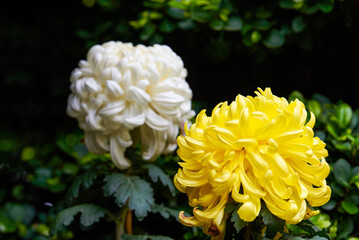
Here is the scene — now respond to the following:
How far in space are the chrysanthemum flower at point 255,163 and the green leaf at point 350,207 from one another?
60cm

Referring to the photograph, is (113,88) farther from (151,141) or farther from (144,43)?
(144,43)

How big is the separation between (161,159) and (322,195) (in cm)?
99

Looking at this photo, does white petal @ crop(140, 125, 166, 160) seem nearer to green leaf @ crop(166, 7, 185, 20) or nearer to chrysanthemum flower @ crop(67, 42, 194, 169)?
chrysanthemum flower @ crop(67, 42, 194, 169)

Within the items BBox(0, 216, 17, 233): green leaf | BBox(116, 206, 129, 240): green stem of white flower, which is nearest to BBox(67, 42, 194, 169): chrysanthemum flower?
BBox(116, 206, 129, 240): green stem of white flower

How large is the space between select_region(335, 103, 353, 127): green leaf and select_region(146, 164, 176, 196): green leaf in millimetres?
756

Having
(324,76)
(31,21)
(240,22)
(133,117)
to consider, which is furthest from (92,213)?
(31,21)

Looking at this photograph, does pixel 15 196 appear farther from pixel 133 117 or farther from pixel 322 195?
pixel 322 195

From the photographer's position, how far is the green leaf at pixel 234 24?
2.04 m

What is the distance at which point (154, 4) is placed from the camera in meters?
2.16

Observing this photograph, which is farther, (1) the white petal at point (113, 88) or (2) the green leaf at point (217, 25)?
(2) the green leaf at point (217, 25)

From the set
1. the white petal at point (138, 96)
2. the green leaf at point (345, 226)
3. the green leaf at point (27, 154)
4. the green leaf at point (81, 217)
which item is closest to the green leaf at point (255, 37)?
the white petal at point (138, 96)

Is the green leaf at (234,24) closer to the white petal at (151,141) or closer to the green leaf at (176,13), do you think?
the green leaf at (176,13)

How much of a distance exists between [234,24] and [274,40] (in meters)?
0.21

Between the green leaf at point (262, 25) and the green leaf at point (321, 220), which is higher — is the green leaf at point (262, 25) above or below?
above
